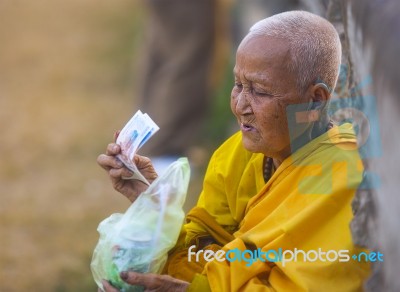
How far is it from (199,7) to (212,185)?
5114 millimetres

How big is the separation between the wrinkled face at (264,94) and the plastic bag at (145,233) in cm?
25

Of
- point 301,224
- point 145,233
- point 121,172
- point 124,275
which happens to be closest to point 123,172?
point 121,172

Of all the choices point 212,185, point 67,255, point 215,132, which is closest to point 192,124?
point 215,132

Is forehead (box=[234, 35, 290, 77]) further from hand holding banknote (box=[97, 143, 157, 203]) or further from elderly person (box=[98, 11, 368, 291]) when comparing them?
hand holding banknote (box=[97, 143, 157, 203])

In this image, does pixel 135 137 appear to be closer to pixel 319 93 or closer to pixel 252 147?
pixel 252 147

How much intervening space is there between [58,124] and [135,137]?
5.94m

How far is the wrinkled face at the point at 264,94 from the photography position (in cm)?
286

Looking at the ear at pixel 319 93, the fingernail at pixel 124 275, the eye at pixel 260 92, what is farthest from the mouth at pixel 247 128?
the fingernail at pixel 124 275

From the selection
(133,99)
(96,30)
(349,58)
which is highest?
(96,30)

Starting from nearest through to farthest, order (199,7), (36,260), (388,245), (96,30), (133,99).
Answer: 1. (388,245)
2. (36,260)
3. (199,7)
4. (133,99)
5. (96,30)

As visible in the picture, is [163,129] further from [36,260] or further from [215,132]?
[36,260]

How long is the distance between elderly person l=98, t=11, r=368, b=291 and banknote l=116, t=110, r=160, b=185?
0.03 metres

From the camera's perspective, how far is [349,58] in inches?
128

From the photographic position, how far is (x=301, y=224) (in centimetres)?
273
